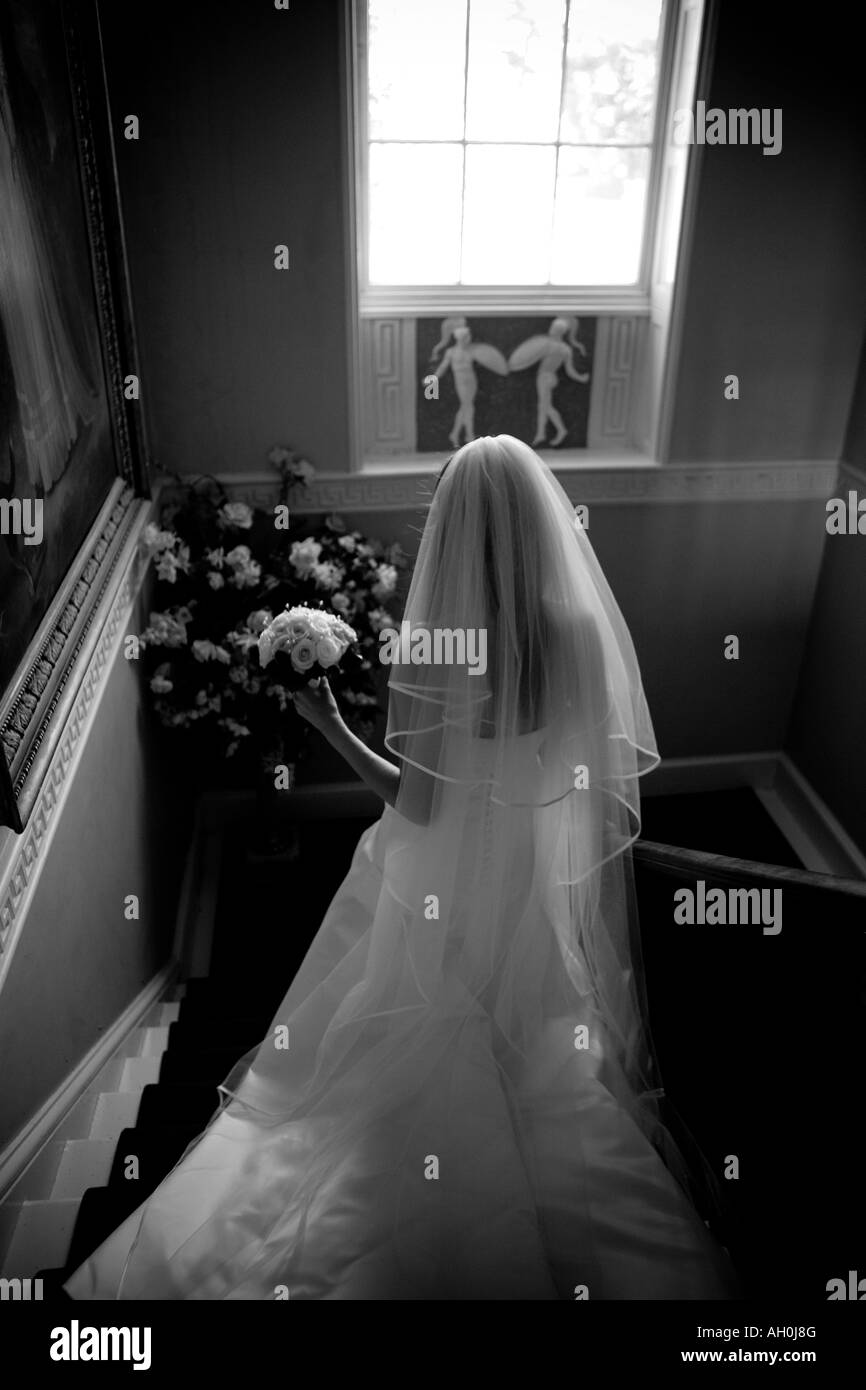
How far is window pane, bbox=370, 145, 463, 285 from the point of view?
12.4 ft

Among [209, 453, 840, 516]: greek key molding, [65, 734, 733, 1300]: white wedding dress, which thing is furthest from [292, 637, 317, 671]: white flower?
[209, 453, 840, 516]: greek key molding

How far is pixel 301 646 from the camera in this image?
2.35 m

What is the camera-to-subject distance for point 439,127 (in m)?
3.73

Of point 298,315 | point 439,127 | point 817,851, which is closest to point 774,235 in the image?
point 439,127

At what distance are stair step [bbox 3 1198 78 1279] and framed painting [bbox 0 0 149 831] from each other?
721 mm

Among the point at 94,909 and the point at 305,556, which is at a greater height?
the point at 305,556

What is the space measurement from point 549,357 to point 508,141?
2.54 ft

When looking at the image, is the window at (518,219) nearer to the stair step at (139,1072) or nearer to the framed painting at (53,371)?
the framed painting at (53,371)

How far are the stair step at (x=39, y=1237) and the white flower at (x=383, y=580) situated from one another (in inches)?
90.7

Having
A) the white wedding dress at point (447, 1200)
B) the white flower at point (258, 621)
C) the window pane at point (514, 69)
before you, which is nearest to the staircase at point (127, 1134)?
the white wedding dress at point (447, 1200)

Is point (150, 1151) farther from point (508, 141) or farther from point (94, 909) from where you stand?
point (508, 141)

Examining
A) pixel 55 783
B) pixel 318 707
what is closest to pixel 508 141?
pixel 318 707

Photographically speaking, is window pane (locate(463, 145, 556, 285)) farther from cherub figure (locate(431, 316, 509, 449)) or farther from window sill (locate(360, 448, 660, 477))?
window sill (locate(360, 448, 660, 477))

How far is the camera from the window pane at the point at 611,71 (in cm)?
362
